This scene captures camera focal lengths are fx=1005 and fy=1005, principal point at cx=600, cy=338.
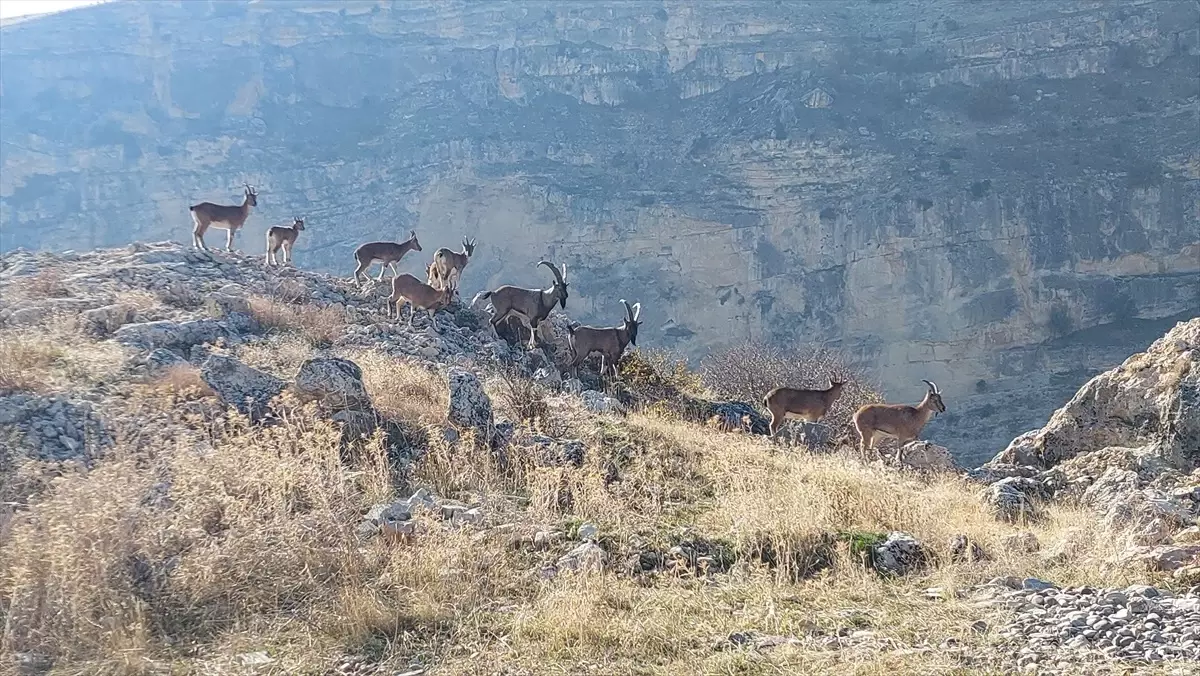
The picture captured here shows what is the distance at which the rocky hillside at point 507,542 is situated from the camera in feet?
14.6

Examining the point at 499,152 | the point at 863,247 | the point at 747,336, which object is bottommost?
the point at 747,336

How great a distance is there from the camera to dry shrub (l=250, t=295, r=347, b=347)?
43.2ft

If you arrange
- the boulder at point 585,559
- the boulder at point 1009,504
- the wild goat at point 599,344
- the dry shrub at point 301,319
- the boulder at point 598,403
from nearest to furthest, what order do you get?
the boulder at point 585,559 → the boulder at point 1009,504 → the boulder at point 598,403 → the dry shrub at point 301,319 → the wild goat at point 599,344

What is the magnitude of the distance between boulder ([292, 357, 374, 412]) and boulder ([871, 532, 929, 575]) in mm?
4336

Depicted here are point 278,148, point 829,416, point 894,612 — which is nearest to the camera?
point 894,612

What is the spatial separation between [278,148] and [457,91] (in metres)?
12.7

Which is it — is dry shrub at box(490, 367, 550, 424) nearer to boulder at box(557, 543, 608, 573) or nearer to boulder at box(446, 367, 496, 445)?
boulder at box(446, 367, 496, 445)

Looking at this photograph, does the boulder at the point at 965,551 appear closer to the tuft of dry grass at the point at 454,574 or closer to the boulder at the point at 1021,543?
the tuft of dry grass at the point at 454,574

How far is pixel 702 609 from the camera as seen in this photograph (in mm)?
4926

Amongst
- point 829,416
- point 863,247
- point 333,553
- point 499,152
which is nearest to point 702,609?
point 333,553

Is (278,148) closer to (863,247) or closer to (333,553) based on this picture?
(863,247)

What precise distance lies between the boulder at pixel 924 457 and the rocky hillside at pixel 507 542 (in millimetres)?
2043

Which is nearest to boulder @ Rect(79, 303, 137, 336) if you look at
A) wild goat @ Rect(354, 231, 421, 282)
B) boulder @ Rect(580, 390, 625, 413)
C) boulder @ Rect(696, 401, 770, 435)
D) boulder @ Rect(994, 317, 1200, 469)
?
boulder @ Rect(580, 390, 625, 413)

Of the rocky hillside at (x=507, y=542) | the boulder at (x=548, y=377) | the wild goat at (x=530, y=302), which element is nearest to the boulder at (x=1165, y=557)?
the rocky hillside at (x=507, y=542)
